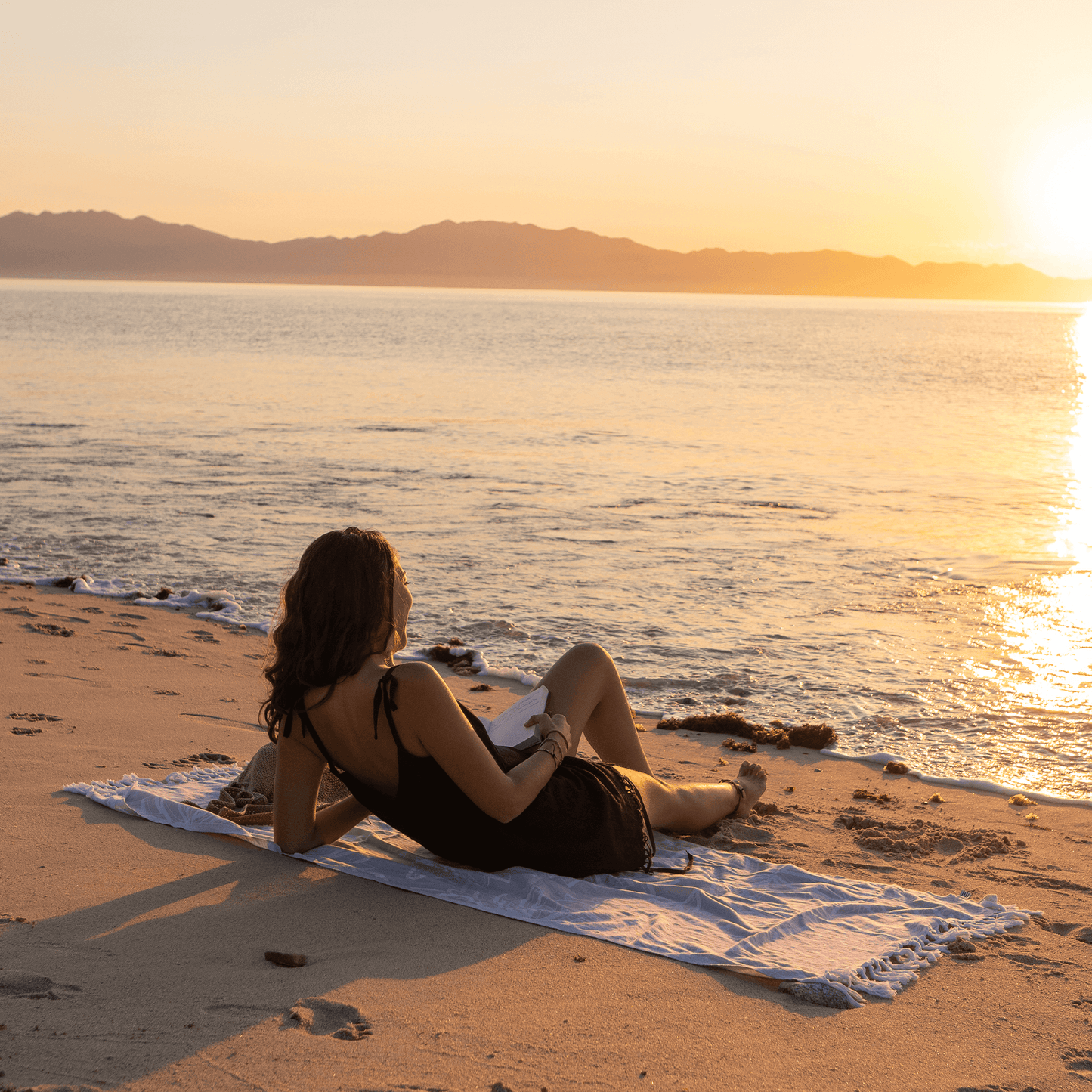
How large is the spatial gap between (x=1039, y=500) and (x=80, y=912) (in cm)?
1434

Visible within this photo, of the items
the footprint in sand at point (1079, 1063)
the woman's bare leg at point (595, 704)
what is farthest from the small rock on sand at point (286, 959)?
the footprint in sand at point (1079, 1063)

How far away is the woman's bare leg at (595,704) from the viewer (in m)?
4.14

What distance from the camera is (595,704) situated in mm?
4258

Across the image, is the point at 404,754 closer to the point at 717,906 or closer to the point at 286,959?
the point at 286,959

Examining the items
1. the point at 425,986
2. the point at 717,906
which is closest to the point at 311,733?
the point at 425,986

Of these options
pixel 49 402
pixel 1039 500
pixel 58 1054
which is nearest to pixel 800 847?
pixel 58 1054

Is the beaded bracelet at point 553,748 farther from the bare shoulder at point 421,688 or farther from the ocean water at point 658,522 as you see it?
the ocean water at point 658,522

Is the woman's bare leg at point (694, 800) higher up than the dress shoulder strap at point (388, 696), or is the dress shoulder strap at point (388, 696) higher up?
the dress shoulder strap at point (388, 696)

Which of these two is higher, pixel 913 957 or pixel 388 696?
pixel 388 696

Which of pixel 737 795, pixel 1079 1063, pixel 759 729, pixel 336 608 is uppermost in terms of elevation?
pixel 336 608

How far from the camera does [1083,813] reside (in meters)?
5.29

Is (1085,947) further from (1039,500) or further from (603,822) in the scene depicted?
(1039,500)

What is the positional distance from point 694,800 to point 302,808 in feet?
4.69

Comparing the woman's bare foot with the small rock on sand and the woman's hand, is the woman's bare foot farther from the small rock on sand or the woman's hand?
the small rock on sand
